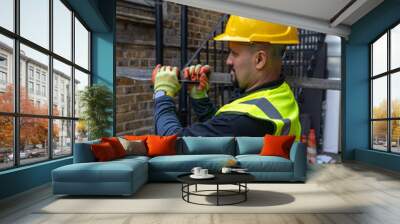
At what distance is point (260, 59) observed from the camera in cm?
723

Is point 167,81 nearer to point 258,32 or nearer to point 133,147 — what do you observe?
point 258,32

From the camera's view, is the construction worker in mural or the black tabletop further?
the construction worker in mural

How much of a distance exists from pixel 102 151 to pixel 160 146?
1025mm

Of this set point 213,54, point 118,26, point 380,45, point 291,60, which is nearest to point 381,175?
point 380,45

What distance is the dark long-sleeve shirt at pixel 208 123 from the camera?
6.80 m

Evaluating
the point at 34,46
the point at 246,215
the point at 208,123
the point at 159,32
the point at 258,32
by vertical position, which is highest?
the point at 159,32

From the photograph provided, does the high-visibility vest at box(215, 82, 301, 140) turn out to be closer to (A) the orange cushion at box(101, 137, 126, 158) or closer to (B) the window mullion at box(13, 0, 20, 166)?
(A) the orange cushion at box(101, 137, 126, 158)

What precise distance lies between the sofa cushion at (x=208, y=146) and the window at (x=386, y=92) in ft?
10.2

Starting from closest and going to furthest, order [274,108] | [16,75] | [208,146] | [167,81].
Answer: [16,75] < [208,146] < [274,108] < [167,81]

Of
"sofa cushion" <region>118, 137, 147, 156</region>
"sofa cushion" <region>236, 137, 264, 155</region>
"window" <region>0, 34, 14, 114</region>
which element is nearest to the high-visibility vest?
"sofa cushion" <region>236, 137, 264, 155</region>

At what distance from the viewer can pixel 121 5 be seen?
310 inches

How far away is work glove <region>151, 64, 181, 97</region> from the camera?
7.33m

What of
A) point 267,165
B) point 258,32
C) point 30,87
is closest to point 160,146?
point 267,165

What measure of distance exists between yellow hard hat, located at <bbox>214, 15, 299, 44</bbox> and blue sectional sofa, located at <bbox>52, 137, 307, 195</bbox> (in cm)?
213
